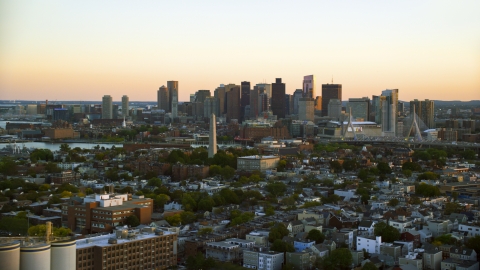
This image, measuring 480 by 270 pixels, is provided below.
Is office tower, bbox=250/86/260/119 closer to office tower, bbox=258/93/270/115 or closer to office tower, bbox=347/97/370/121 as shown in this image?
office tower, bbox=258/93/270/115

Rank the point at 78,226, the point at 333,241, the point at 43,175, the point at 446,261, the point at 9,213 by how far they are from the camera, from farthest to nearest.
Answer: the point at 43,175 → the point at 9,213 → the point at 78,226 → the point at 333,241 → the point at 446,261

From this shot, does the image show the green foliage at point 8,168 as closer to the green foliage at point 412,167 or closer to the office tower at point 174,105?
the green foliage at point 412,167

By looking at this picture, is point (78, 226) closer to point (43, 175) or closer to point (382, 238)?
point (382, 238)

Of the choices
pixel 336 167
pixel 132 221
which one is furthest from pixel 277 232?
pixel 336 167

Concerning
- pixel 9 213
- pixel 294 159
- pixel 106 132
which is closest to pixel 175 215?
pixel 9 213

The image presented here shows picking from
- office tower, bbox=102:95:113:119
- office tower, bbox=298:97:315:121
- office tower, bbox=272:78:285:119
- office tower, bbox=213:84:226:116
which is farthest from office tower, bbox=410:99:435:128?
office tower, bbox=102:95:113:119

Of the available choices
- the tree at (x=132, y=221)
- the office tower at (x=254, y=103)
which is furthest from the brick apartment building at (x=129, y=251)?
the office tower at (x=254, y=103)
